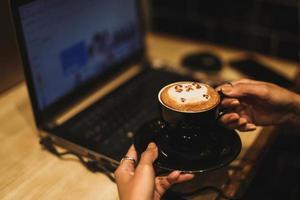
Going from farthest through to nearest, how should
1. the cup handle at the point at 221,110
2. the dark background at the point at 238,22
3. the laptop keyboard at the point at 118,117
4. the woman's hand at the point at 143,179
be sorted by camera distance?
the dark background at the point at 238,22, the laptop keyboard at the point at 118,117, the cup handle at the point at 221,110, the woman's hand at the point at 143,179

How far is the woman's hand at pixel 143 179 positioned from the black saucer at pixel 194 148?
0.02m

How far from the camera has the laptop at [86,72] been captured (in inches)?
37.6

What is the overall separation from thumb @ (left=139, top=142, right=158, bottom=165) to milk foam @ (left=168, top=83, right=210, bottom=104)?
0.33 ft

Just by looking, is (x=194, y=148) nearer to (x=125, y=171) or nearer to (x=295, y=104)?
(x=125, y=171)

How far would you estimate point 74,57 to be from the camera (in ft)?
3.60

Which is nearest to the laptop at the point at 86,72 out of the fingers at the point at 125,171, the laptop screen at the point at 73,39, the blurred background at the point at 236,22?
the laptop screen at the point at 73,39

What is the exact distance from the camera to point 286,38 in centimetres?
141

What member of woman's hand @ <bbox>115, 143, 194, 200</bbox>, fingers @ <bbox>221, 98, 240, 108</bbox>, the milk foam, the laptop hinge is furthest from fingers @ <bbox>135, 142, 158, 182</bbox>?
the laptop hinge

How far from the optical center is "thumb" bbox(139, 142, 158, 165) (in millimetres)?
772

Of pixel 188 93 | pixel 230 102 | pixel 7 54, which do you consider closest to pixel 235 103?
pixel 230 102

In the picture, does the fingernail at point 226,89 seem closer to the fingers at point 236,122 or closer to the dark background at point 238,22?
the fingers at point 236,122

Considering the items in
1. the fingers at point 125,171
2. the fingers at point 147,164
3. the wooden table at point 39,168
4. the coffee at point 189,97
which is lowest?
the wooden table at point 39,168

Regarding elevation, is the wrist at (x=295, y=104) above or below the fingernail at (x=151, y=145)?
below

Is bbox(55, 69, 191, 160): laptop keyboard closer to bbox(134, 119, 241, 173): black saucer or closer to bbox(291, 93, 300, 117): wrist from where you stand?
bbox(134, 119, 241, 173): black saucer
